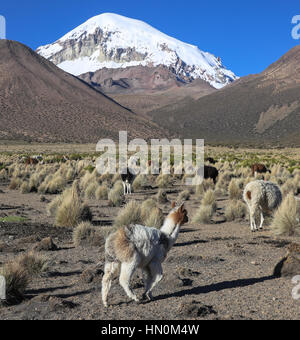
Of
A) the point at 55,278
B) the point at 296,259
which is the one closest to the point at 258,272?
the point at 296,259

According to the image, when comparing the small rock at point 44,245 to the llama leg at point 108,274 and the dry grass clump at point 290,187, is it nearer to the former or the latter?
the llama leg at point 108,274

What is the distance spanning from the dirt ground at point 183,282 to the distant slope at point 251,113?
279 ft

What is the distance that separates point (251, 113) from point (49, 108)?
63376 millimetres

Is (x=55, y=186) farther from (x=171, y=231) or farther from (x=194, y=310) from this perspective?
(x=194, y=310)

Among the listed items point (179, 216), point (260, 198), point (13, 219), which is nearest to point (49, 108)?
point (13, 219)

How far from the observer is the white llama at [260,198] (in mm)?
10688

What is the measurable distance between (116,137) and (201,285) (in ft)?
380

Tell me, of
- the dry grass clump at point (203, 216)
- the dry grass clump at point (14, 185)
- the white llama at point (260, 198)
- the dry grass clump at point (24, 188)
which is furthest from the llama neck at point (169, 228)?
the dry grass clump at point (14, 185)

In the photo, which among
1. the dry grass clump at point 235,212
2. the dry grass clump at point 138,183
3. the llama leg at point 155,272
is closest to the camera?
the llama leg at point 155,272

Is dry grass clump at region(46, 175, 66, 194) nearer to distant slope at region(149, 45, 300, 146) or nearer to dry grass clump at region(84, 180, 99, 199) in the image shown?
dry grass clump at region(84, 180, 99, 199)

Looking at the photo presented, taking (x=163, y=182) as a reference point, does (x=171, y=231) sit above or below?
below

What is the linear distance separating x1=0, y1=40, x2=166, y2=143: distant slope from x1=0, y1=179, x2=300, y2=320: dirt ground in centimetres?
9493

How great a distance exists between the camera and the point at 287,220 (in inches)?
403
